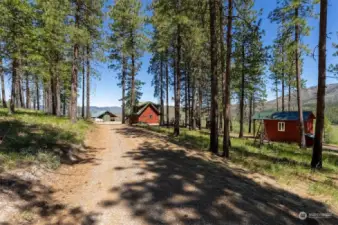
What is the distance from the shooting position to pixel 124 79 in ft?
80.5

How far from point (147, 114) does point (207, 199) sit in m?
34.4

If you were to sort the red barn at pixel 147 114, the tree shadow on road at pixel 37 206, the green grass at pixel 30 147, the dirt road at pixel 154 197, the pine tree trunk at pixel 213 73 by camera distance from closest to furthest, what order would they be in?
the tree shadow on road at pixel 37 206 → the dirt road at pixel 154 197 → the green grass at pixel 30 147 → the pine tree trunk at pixel 213 73 → the red barn at pixel 147 114

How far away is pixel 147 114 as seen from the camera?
38.7 m

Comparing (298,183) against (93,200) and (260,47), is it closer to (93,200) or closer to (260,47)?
(93,200)

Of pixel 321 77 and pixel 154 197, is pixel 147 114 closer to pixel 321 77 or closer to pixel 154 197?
pixel 321 77

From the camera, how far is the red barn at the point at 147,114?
37531 millimetres

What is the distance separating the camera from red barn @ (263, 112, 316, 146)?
2511 centimetres

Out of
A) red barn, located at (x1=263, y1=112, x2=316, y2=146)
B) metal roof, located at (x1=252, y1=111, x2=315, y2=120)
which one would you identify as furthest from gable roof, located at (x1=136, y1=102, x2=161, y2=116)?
red barn, located at (x1=263, y1=112, x2=316, y2=146)

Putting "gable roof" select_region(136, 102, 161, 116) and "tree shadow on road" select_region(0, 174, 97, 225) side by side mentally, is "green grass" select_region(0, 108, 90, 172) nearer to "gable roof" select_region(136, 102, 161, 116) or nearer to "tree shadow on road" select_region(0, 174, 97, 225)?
"tree shadow on road" select_region(0, 174, 97, 225)

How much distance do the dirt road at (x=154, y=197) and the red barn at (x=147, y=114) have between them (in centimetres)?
3035

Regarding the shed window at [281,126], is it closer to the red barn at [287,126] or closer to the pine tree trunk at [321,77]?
the red barn at [287,126]
